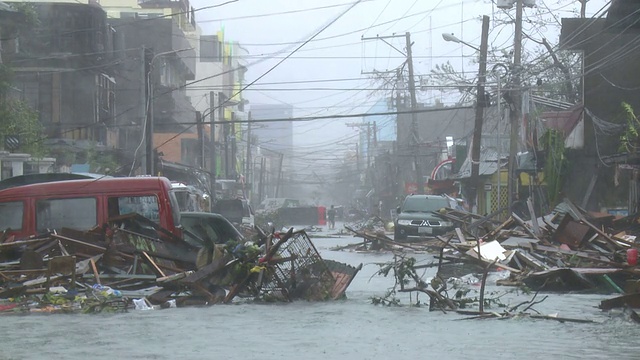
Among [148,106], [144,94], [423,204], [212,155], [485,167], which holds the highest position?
[144,94]

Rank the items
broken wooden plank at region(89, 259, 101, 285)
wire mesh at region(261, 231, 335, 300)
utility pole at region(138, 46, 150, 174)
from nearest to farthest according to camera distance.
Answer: broken wooden plank at region(89, 259, 101, 285) → wire mesh at region(261, 231, 335, 300) → utility pole at region(138, 46, 150, 174)

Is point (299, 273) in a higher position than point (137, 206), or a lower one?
lower

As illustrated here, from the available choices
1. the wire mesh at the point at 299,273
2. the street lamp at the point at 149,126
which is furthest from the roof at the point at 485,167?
the wire mesh at the point at 299,273

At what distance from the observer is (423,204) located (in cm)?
3058

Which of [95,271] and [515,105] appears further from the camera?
[515,105]

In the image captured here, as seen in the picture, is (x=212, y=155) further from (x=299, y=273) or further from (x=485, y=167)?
(x=299, y=273)

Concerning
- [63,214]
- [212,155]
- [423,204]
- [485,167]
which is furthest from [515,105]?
[212,155]

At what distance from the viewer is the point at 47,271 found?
1245 centimetres

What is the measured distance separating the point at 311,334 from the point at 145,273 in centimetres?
414

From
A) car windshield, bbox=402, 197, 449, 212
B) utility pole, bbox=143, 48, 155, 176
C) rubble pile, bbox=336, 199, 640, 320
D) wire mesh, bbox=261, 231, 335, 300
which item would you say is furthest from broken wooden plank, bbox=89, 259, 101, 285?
car windshield, bbox=402, 197, 449, 212

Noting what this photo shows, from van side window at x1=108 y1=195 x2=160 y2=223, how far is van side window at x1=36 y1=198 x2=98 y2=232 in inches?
16.6

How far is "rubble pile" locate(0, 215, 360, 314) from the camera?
12.3 m

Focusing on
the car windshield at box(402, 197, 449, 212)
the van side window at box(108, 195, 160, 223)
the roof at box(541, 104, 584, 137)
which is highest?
the roof at box(541, 104, 584, 137)

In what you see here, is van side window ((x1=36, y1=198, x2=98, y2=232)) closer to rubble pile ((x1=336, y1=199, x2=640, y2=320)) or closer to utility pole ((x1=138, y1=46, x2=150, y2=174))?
rubble pile ((x1=336, y1=199, x2=640, y2=320))
